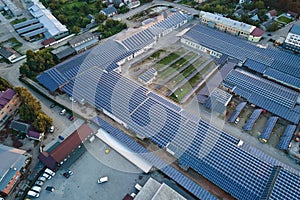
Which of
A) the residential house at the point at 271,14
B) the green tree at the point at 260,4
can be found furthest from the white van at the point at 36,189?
the green tree at the point at 260,4

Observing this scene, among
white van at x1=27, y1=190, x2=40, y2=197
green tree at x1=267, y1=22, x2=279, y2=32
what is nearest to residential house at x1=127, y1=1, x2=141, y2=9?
green tree at x1=267, y1=22, x2=279, y2=32

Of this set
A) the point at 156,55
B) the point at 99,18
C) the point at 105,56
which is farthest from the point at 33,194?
the point at 99,18

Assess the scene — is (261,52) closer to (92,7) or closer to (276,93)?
(276,93)

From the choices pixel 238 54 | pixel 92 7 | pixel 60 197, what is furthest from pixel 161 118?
pixel 92 7

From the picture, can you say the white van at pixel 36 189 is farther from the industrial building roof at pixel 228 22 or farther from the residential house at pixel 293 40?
the residential house at pixel 293 40

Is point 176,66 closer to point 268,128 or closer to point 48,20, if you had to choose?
point 268,128

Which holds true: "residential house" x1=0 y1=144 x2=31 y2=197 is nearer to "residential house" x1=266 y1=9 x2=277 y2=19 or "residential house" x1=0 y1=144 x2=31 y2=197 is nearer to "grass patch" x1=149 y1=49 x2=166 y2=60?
"grass patch" x1=149 y1=49 x2=166 y2=60
